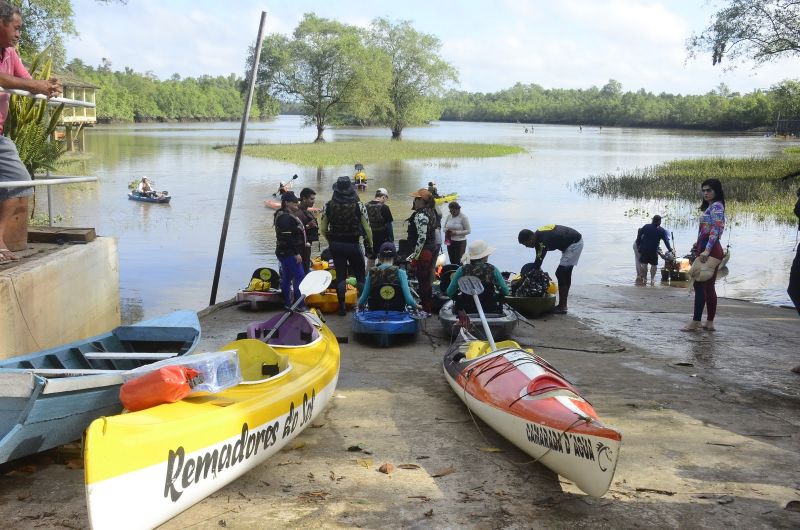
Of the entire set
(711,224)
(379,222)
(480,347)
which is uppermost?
(711,224)

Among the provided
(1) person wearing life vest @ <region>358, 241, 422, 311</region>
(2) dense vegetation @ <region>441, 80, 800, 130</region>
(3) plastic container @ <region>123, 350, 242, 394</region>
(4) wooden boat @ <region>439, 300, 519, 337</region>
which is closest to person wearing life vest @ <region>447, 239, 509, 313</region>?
(4) wooden boat @ <region>439, 300, 519, 337</region>

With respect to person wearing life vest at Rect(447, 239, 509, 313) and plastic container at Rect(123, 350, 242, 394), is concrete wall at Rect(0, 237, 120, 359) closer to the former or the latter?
plastic container at Rect(123, 350, 242, 394)

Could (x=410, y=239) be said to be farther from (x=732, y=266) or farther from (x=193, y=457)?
(x=732, y=266)

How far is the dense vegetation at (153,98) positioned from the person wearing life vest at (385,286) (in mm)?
70508

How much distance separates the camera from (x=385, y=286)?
30.7ft

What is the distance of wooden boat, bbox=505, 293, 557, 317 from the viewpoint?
1084 cm

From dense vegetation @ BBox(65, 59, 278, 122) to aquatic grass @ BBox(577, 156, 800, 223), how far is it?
47.9 metres

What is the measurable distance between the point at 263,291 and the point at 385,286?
2.65 m

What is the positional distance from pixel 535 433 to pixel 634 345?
14.8ft

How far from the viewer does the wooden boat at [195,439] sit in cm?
389

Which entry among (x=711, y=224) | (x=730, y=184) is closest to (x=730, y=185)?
(x=730, y=184)

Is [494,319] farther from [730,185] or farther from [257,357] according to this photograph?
[730,185]

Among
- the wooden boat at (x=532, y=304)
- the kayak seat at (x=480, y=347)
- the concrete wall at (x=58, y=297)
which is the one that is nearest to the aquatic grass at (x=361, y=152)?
the wooden boat at (x=532, y=304)

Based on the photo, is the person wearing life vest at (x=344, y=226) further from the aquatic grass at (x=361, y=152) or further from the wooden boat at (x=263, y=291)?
the aquatic grass at (x=361, y=152)
